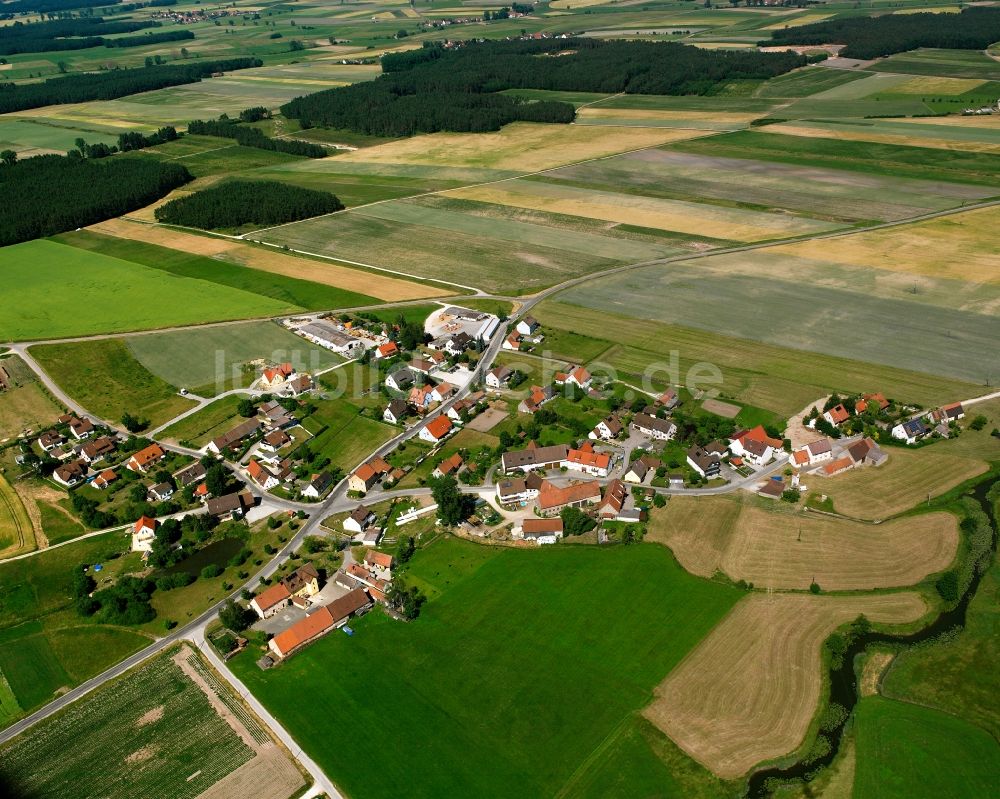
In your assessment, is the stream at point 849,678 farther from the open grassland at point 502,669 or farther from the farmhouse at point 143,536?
the farmhouse at point 143,536

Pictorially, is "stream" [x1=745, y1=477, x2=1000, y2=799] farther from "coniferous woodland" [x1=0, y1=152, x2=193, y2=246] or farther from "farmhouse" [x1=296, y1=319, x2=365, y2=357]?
"coniferous woodland" [x1=0, y1=152, x2=193, y2=246]

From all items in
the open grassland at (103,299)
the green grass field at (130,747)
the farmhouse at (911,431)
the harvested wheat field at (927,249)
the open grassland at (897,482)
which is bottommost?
the green grass field at (130,747)

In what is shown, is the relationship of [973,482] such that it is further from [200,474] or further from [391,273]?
[391,273]

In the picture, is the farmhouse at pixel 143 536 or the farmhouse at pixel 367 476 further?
the farmhouse at pixel 367 476

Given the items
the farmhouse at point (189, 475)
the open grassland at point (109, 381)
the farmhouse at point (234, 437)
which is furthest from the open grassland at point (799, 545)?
the open grassland at point (109, 381)

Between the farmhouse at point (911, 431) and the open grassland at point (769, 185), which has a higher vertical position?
the open grassland at point (769, 185)

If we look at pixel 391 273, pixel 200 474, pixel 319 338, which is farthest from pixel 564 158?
pixel 200 474

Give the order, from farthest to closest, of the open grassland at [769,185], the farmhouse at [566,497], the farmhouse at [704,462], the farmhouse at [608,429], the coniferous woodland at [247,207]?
the coniferous woodland at [247,207] → the open grassland at [769,185] → the farmhouse at [608,429] → the farmhouse at [704,462] → the farmhouse at [566,497]
